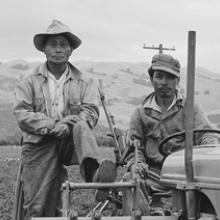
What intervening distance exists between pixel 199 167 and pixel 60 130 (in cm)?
171

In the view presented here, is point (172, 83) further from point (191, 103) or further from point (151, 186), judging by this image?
point (191, 103)

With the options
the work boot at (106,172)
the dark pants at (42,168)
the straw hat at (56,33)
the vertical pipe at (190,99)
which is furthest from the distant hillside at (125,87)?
the vertical pipe at (190,99)

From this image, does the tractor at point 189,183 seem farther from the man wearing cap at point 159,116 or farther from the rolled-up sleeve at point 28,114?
the rolled-up sleeve at point 28,114

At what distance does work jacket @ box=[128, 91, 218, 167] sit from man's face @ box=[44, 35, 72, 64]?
820 millimetres

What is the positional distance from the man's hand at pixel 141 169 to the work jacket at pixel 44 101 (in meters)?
0.58

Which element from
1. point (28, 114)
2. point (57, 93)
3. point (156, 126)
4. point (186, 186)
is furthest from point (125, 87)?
point (186, 186)

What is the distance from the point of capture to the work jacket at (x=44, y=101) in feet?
19.5

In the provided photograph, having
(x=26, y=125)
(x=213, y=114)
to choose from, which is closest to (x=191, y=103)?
(x=26, y=125)

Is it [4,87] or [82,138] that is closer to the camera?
[82,138]

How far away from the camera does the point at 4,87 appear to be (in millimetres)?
38844

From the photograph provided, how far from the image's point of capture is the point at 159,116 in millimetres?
6258

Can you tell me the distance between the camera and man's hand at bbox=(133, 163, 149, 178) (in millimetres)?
5473

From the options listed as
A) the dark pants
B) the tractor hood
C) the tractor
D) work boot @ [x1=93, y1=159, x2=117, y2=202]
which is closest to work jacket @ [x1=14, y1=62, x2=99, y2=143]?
the dark pants

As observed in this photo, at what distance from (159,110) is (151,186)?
2.35ft
